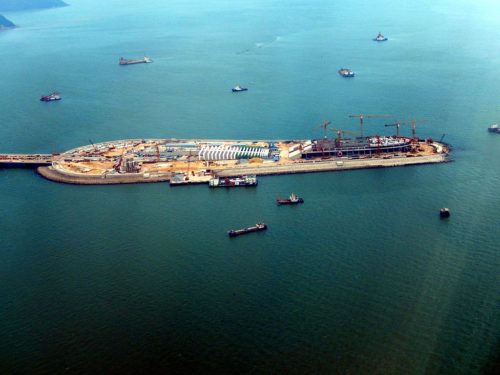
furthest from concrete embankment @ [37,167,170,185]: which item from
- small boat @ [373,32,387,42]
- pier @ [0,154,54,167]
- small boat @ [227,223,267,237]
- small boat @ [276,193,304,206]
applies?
small boat @ [373,32,387,42]

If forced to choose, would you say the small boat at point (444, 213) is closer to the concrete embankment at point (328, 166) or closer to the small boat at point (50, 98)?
the concrete embankment at point (328, 166)

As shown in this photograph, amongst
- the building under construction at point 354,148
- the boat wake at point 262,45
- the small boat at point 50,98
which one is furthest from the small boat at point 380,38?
the small boat at point 50,98

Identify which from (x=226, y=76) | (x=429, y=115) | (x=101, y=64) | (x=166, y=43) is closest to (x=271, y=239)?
(x=429, y=115)

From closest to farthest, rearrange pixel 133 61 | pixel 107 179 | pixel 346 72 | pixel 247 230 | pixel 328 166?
pixel 247 230 → pixel 107 179 → pixel 328 166 → pixel 346 72 → pixel 133 61

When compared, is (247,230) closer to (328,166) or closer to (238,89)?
(328,166)

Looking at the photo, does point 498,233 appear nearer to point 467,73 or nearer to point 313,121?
point 313,121

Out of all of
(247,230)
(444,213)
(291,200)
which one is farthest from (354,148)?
(247,230)

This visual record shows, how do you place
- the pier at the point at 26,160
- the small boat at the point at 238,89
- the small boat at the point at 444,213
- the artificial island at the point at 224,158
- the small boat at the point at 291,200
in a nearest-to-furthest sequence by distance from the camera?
the small boat at the point at 444,213
the small boat at the point at 291,200
the artificial island at the point at 224,158
the pier at the point at 26,160
the small boat at the point at 238,89
